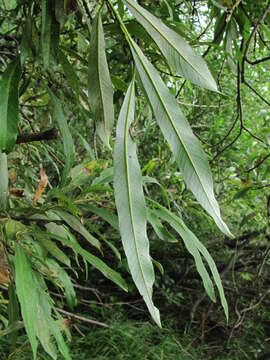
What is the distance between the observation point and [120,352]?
6.70 feet

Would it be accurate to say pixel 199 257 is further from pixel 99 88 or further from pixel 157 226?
pixel 99 88

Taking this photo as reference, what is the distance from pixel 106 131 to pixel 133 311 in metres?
Result: 2.11

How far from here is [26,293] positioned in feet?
1.64

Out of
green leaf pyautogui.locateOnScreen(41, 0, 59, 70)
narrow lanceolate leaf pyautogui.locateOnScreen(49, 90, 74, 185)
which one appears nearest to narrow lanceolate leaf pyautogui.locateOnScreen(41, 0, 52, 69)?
green leaf pyautogui.locateOnScreen(41, 0, 59, 70)

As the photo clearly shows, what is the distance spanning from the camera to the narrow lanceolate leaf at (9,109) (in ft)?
1.46

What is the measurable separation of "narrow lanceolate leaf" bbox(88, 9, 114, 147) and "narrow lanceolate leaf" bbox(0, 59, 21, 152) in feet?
0.34

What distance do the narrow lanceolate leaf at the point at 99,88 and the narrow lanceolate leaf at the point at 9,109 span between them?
10 cm

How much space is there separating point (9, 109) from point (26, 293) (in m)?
0.20

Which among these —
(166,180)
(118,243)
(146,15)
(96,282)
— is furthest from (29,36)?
(96,282)

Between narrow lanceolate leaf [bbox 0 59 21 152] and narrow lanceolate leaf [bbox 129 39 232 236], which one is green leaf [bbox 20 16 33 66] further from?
narrow lanceolate leaf [bbox 129 39 232 236]

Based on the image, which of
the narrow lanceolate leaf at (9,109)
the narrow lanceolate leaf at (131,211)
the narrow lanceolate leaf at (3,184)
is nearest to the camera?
the narrow lanceolate leaf at (131,211)

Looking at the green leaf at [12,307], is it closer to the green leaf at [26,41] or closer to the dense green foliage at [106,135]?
the dense green foliage at [106,135]

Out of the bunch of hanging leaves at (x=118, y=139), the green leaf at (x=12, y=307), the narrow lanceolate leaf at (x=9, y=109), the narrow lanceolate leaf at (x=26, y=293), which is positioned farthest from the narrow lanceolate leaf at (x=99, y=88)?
the green leaf at (x=12, y=307)

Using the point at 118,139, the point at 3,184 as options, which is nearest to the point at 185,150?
the point at 118,139
